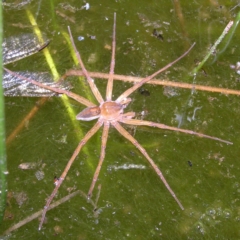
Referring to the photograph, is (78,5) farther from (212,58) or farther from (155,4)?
(212,58)

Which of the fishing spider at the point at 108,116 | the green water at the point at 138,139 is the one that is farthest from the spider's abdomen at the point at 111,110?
the green water at the point at 138,139

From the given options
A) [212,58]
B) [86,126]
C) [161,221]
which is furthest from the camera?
[212,58]

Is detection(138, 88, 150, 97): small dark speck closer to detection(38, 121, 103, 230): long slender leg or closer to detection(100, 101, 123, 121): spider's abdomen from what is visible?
detection(100, 101, 123, 121): spider's abdomen

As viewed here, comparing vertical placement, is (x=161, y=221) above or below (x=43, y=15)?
below

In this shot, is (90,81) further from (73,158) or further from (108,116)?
(73,158)

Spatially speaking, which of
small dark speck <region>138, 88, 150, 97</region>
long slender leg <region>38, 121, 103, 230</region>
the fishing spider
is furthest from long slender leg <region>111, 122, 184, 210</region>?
small dark speck <region>138, 88, 150, 97</region>

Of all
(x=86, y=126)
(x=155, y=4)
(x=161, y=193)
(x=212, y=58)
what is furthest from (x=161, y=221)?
(x=155, y=4)

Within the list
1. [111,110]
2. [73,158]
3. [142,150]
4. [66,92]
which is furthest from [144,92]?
[73,158]
